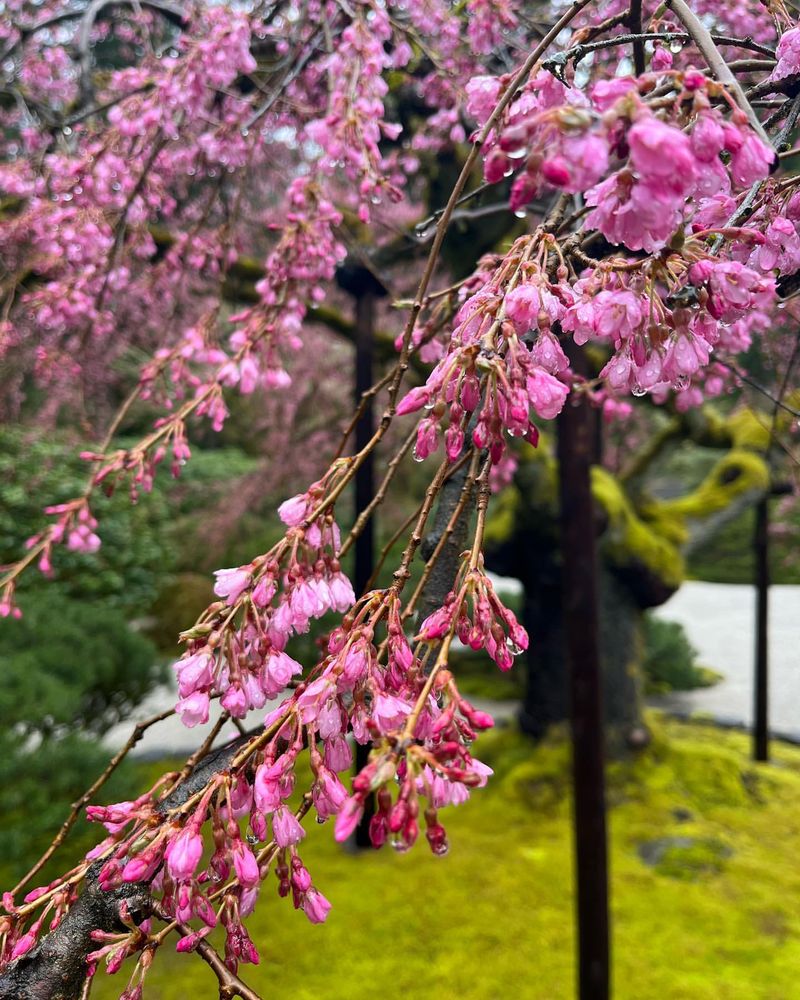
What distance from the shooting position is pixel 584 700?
1921 mm

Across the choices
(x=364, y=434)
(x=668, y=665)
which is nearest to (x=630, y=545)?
(x=364, y=434)

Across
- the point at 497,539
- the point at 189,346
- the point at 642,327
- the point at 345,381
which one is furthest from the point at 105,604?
the point at 642,327

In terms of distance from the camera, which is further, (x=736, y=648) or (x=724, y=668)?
(x=736, y=648)

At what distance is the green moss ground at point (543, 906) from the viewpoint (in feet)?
7.63

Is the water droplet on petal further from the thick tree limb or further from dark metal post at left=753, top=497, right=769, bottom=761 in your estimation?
dark metal post at left=753, top=497, right=769, bottom=761

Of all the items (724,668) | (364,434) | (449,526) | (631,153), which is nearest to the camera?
(631,153)

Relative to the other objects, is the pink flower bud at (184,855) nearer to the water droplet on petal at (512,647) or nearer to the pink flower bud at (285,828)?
the pink flower bud at (285,828)

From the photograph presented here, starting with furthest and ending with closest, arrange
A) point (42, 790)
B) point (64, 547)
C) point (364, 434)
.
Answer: point (64, 547)
point (364, 434)
point (42, 790)

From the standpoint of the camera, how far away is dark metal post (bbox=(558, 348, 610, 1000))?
1.86 metres

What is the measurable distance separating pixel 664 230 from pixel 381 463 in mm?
4957

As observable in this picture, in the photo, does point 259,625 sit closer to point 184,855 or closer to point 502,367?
point 184,855

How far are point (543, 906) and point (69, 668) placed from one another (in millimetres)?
2201

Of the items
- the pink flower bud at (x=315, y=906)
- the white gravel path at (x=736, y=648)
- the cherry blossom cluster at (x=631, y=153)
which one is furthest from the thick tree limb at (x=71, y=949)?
the white gravel path at (x=736, y=648)

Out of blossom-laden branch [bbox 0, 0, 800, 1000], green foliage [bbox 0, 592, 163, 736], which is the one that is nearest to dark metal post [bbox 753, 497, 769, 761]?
green foliage [bbox 0, 592, 163, 736]
